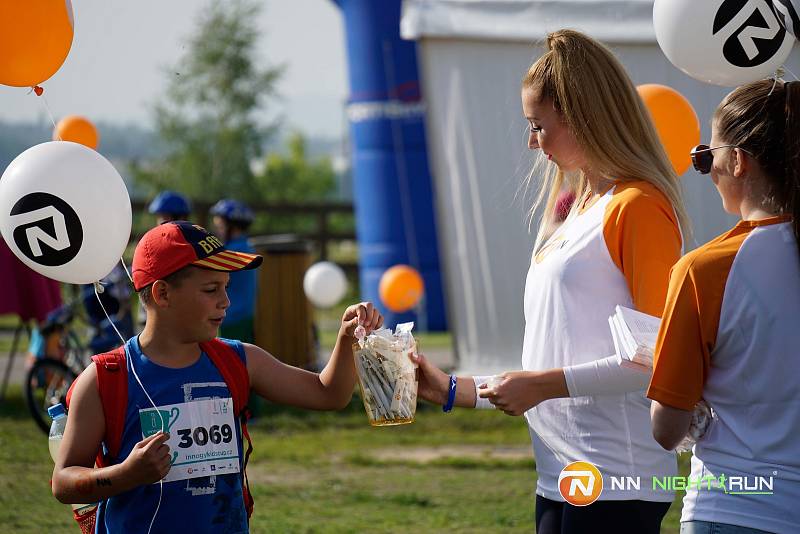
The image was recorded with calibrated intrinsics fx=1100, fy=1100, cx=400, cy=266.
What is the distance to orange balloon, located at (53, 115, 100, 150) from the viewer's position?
21.2 ft

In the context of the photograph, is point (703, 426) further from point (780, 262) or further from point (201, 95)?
point (201, 95)

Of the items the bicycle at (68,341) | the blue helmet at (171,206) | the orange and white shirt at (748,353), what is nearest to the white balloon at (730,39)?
the orange and white shirt at (748,353)

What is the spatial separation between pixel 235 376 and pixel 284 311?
29.5ft

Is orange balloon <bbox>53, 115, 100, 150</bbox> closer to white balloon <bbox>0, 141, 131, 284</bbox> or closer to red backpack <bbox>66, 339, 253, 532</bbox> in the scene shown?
white balloon <bbox>0, 141, 131, 284</bbox>

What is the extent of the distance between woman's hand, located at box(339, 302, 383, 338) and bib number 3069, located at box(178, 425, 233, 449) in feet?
1.37

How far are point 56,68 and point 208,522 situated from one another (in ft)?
6.52

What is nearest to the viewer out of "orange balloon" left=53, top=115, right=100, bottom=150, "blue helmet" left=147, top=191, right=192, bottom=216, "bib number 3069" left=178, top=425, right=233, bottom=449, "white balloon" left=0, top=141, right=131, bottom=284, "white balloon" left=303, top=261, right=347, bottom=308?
"bib number 3069" left=178, top=425, right=233, bottom=449

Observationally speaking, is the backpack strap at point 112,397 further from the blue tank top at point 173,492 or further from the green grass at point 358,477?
the green grass at point 358,477

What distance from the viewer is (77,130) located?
6.52 metres

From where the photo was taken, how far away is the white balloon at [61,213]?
3.46 m

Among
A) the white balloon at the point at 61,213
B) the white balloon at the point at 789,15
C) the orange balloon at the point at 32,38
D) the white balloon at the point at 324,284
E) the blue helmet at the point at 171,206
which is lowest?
the white balloon at the point at 324,284

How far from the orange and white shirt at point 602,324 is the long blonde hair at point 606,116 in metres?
0.07

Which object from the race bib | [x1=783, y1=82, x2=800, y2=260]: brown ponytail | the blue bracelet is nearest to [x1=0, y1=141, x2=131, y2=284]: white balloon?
the race bib

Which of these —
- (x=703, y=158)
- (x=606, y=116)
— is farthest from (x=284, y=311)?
(x=703, y=158)
